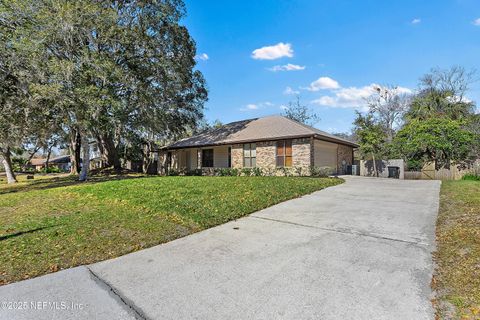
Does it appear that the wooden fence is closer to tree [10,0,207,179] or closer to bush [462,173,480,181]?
bush [462,173,480,181]

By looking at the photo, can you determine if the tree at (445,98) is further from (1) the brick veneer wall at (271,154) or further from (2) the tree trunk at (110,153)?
(2) the tree trunk at (110,153)

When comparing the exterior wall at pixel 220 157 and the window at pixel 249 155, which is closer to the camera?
the window at pixel 249 155

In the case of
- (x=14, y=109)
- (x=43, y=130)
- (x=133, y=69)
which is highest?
(x=133, y=69)

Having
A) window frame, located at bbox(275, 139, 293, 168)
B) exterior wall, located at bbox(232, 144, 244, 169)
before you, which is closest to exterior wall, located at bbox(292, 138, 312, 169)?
window frame, located at bbox(275, 139, 293, 168)

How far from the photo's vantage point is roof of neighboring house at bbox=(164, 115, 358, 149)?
15.9 m

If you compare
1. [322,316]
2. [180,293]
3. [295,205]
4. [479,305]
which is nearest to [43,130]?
[295,205]

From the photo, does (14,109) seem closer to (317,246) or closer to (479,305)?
(317,246)

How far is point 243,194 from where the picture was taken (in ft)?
28.2

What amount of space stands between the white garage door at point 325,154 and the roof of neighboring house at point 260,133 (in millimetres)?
485

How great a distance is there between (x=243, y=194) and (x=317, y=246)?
14.6 feet

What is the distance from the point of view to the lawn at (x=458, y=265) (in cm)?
253

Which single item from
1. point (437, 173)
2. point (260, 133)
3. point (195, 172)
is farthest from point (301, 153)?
point (195, 172)

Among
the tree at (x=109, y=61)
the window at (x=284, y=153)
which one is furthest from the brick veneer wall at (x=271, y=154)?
the tree at (x=109, y=61)

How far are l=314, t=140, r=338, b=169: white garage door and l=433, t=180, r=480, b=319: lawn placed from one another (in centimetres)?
976
